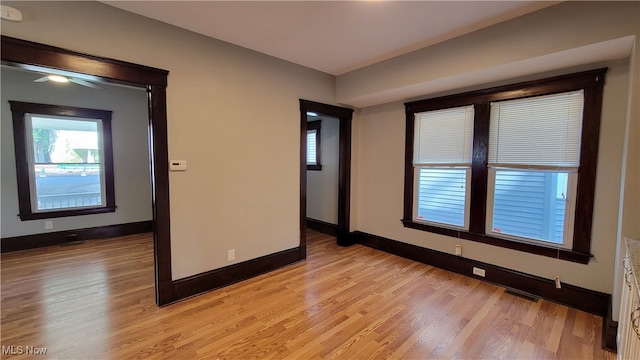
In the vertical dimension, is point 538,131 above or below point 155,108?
below

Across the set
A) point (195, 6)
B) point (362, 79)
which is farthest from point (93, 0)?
point (362, 79)

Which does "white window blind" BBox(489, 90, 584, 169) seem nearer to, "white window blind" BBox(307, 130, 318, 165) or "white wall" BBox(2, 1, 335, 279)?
"white wall" BBox(2, 1, 335, 279)

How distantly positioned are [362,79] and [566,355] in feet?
10.8

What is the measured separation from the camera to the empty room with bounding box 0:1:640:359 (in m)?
2.01

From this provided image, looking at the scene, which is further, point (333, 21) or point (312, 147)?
point (312, 147)

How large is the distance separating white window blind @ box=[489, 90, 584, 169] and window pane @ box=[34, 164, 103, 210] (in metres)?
6.09

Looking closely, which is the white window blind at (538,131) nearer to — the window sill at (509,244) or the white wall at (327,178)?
the window sill at (509,244)

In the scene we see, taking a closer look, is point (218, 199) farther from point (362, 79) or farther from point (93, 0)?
point (362, 79)

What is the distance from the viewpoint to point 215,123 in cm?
278

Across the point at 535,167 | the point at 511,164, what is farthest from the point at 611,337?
the point at 511,164

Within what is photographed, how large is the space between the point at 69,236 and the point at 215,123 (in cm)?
369

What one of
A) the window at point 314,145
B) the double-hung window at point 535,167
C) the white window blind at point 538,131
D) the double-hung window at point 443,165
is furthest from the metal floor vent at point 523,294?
the window at point 314,145

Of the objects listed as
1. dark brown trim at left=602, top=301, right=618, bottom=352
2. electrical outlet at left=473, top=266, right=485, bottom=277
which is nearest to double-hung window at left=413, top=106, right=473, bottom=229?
electrical outlet at left=473, top=266, right=485, bottom=277

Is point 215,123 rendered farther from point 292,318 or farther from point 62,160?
point 62,160
